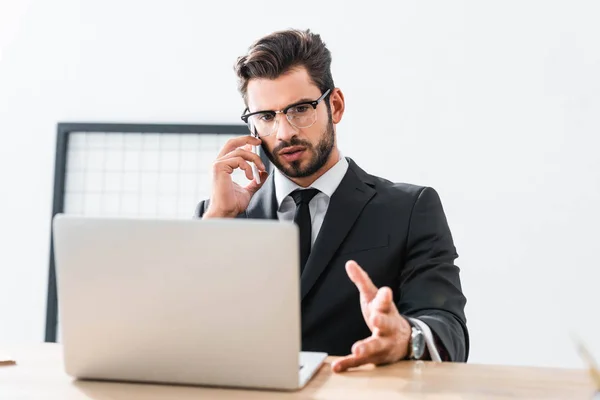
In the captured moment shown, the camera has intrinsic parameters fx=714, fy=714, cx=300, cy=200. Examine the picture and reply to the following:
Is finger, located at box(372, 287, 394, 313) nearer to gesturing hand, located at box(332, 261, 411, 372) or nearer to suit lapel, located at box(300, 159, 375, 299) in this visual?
gesturing hand, located at box(332, 261, 411, 372)

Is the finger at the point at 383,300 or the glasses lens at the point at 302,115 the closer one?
the finger at the point at 383,300

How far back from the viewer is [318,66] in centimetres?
203

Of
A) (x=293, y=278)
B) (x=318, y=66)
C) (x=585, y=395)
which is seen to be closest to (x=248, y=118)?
(x=318, y=66)

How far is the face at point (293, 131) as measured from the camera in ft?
6.33

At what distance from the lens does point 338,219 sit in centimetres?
189

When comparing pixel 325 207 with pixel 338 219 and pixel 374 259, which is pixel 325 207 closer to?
pixel 338 219

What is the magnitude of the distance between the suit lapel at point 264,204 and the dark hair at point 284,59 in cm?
27

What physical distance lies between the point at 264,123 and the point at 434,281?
0.63 meters

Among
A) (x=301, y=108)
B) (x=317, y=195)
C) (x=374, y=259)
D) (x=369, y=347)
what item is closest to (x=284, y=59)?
(x=301, y=108)

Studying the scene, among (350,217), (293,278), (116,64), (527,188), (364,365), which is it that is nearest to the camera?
(293,278)

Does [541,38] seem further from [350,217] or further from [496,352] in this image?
[350,217]

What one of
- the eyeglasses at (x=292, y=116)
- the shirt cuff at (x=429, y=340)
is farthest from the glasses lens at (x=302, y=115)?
the shirt cuff at (x=429, y=340)

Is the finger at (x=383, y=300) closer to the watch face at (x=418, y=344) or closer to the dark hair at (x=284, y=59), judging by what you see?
the watch face at (x=418, y=344)

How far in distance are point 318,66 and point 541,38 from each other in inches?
57.2
